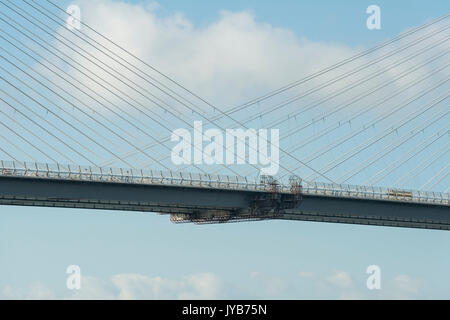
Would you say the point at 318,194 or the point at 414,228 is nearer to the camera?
the point at 318,194

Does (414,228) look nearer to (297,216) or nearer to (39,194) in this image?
(297,216)

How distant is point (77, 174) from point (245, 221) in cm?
2032

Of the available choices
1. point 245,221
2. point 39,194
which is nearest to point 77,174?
point 39,194

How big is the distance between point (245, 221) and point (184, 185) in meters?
9.59
